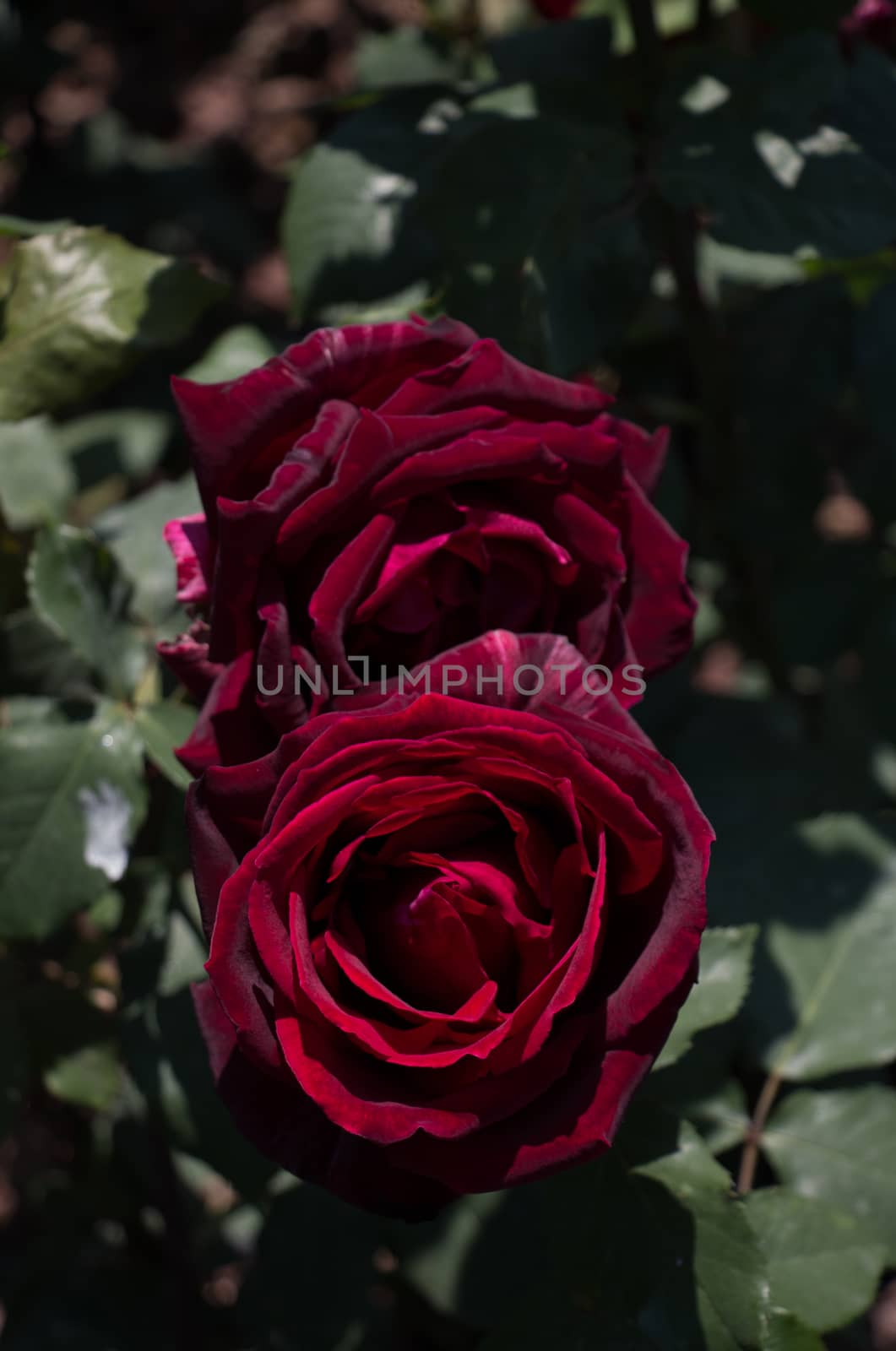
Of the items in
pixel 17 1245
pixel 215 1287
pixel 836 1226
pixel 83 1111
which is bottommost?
pixel 215 1287

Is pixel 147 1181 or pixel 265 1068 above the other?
pixel 265 1068

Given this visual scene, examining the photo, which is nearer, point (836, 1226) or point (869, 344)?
point (836, 1226)

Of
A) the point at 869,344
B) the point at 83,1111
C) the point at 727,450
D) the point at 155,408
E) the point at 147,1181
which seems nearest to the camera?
the point at 869,344

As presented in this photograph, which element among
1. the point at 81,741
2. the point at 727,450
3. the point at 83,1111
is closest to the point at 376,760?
the point at 81,741

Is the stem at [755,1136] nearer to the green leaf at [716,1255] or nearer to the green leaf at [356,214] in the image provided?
the green leaf at [716,1255]

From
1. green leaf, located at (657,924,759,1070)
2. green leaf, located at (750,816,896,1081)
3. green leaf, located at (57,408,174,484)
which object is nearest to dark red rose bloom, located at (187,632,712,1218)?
green leaf, located at (657,924,759,1070)

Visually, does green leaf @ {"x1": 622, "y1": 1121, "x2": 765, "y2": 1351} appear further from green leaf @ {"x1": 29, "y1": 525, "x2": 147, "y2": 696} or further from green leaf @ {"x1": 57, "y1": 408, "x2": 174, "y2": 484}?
green leaf @ {"x1": 57, "y1": 408, "x2": 174, "y2": 484}

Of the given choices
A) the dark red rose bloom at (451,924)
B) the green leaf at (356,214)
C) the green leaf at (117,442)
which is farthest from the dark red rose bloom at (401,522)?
the green leaf at (117,442)

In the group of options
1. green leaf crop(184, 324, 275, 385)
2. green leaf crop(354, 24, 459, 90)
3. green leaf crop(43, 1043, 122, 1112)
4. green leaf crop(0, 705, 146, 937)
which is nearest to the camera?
green leaf crop(0, 705, 146, 937)

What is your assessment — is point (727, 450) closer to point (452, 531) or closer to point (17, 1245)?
point (452, 531)
